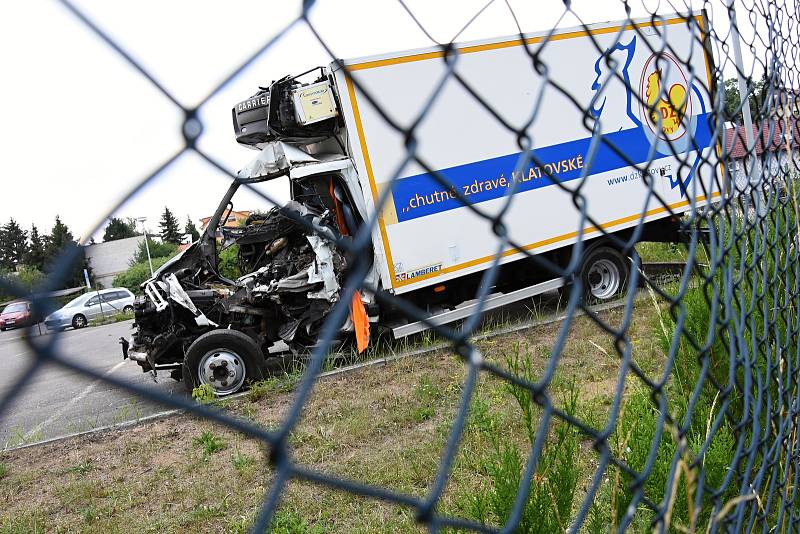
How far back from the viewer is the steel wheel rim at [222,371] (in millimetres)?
6227

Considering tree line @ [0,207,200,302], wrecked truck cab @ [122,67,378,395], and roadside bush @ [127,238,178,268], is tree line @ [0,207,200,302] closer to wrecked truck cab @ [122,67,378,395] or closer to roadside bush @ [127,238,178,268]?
roadside bush @ [127,238,178,268]

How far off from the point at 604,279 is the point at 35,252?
8.24 metres

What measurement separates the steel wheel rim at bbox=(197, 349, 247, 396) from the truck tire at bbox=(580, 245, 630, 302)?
14.0ft

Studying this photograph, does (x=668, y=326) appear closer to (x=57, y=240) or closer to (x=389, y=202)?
(x=57, y=240)

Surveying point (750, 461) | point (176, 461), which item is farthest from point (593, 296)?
point (750, 461)

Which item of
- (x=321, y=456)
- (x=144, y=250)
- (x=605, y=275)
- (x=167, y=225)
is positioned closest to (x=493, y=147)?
(x=605, y=275)

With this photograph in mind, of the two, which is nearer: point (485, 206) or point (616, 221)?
point (485, 206)

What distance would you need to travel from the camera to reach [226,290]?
6.69 m

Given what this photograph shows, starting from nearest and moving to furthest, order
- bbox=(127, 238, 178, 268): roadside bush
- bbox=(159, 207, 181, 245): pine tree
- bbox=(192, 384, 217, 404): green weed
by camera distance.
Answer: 1. bbox=(159, 207, 181, 245): pine tree
2. bbox=(127, 238, 178, 268): roadside bush
3. bbox=(192, 384, 217, 404): green weed

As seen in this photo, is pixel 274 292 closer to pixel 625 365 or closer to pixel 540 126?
pixel 540 126

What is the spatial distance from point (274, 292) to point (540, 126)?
135 inches

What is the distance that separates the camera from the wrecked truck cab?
20.8 ft

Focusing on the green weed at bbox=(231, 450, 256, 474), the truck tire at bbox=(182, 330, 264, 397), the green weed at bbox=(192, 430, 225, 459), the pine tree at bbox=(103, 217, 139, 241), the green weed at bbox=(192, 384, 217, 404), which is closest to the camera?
the pine tree at bbox=(103, 217, 139, 241)

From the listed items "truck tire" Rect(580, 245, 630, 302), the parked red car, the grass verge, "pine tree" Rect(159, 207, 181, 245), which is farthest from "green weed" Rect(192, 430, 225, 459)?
"truck tire" Rect(580, 245, 630, 302)
